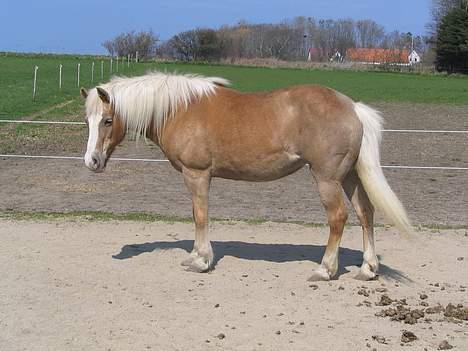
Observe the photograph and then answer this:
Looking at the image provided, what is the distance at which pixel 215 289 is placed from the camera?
5176 millimetres

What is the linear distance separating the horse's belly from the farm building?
3808 inches

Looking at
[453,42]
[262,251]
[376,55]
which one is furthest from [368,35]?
[262,251]

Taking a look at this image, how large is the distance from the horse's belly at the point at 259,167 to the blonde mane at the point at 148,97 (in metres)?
0.60

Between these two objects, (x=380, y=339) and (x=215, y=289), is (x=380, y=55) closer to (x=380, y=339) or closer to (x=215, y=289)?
(x=215, y=289)

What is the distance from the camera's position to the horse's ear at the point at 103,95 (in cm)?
534

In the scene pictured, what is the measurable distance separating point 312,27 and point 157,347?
113 meters

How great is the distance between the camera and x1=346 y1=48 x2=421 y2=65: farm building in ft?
331

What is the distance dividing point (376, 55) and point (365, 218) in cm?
10194

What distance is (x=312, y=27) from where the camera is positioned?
371 ft

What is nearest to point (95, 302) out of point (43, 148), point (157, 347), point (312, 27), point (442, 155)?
point (157, 347)

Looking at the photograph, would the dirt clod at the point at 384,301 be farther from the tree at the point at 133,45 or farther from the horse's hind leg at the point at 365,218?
the tree at the point at 133,45

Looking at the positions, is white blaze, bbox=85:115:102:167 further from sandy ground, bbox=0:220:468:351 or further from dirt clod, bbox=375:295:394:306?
dirt clod, bbox=375:295:394:306

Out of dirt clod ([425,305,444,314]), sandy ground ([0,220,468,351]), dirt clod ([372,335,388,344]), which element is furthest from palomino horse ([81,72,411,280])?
dirt clod ([372,335,388,344])

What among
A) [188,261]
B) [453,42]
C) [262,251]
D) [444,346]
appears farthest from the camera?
[453,42]
